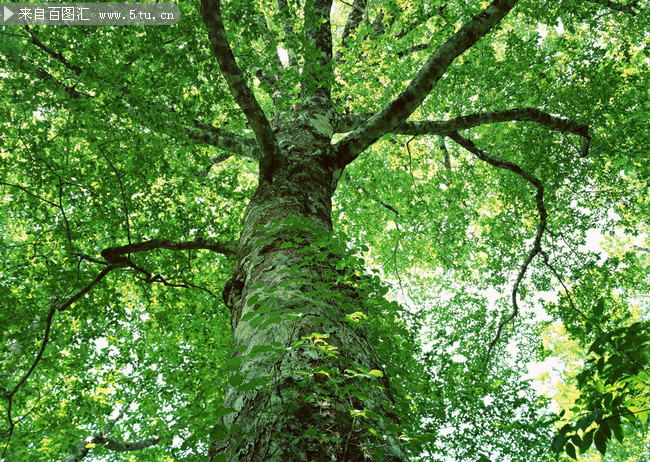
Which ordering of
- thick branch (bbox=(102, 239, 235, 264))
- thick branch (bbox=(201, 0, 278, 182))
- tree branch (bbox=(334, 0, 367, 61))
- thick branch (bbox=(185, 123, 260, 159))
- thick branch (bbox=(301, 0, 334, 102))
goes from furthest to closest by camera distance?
tree branch (bbox=(334, 0, 367, 61))
thick branch (bbox=(185, 123, 260, 159))
thick branch (bbox=(301, 0, 334, 102))
thick branch (bbox=(102, 239, 235, 264))
thick branch (bbox=(201, 0, 278, 182))

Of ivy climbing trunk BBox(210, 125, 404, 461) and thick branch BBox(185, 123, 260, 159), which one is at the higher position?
thick branch BBox(185, 123, 260, 159)

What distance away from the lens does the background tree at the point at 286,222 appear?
1882mm

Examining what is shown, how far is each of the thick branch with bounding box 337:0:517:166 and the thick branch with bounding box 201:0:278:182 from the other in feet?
3.59

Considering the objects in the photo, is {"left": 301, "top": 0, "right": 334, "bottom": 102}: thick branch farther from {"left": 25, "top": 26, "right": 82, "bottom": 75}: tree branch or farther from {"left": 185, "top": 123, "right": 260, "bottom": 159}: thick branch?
{"left": 25, "top": 26, "right": 82, "bottom": 75}: tree branch

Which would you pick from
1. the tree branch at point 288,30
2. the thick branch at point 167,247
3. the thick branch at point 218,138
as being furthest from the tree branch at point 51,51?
the tree branch at point 288,30

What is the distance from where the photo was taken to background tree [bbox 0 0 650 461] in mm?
1882

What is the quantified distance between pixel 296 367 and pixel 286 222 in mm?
1160

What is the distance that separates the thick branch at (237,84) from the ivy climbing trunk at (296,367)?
2.39ft

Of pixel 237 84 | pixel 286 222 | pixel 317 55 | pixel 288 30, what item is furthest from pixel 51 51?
pixel 288 30

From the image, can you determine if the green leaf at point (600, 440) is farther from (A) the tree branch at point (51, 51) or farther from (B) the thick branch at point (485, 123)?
(A) the tree branch at point (51, 51)

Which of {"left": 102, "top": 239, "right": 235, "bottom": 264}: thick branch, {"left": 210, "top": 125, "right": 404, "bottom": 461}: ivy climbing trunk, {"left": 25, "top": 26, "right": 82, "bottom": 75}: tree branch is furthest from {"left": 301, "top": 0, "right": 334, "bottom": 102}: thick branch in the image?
{"left": 25, "top": 26, "right": 82, "bottom": 75}: tree branch

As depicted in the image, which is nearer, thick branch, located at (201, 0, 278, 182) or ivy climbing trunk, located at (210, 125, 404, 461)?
ivy climbing trunk, located at (210, 125, 404, 461)

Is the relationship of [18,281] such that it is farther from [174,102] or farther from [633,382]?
[633,382]

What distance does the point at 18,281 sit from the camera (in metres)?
5.31
